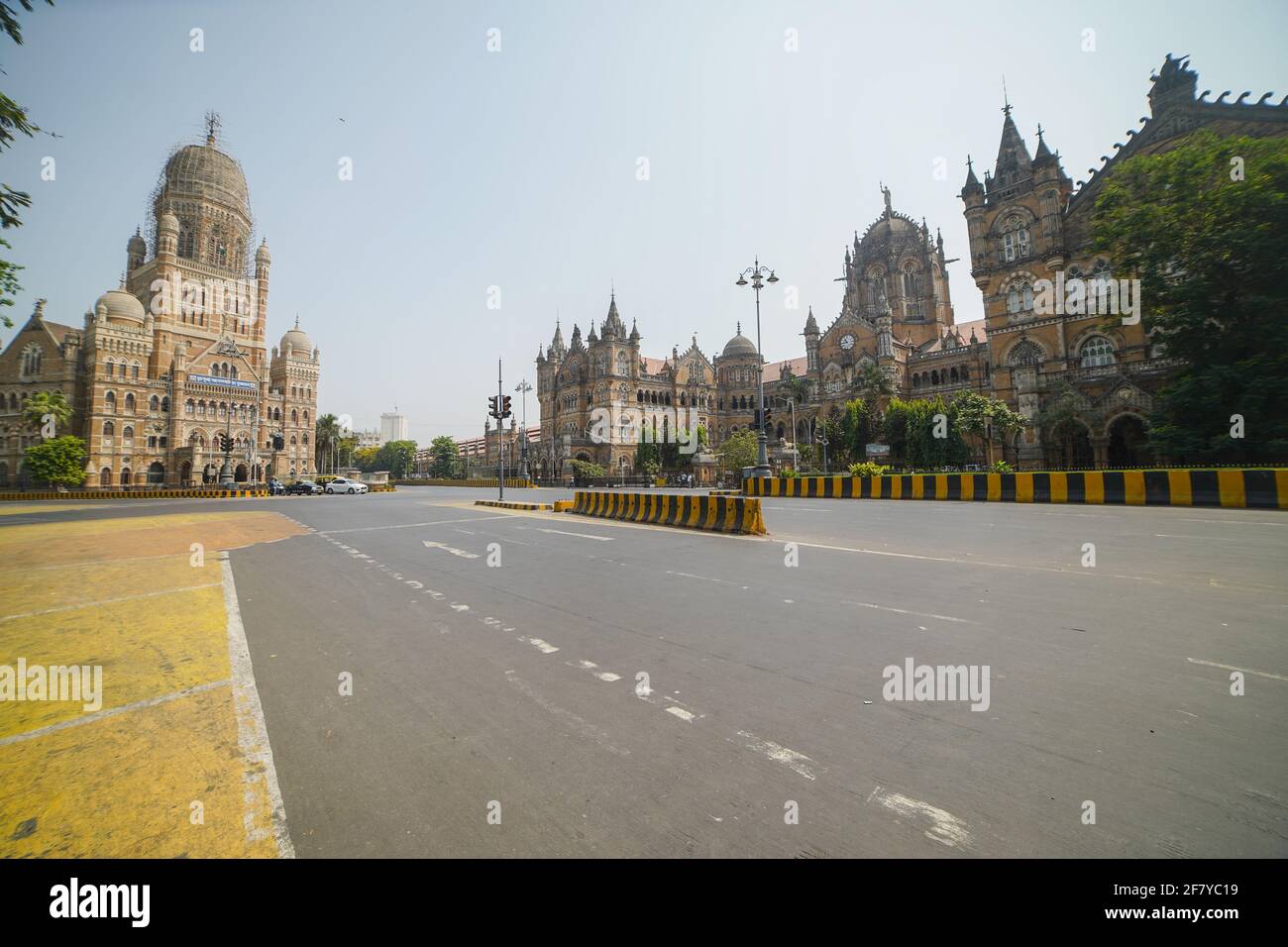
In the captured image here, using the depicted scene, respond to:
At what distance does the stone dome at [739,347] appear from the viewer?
7625cm

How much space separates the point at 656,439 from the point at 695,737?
62.6 m

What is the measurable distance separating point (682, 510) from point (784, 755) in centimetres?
1137

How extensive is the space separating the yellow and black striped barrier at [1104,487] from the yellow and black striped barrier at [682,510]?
9418 millimetres

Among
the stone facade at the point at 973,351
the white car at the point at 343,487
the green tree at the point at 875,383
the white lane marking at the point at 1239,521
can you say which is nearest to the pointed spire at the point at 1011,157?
the stone facade at the point at 973,351

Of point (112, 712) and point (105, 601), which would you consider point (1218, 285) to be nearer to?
point (112, 712)

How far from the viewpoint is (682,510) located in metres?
14.0

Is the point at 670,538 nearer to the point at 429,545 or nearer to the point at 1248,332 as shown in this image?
the point at 429,545

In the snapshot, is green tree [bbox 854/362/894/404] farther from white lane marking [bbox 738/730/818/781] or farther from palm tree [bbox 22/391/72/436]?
palm tree [bbox 22/391/72/436]

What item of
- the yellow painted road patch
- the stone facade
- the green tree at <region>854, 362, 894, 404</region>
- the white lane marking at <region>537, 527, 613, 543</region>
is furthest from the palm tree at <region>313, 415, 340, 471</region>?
the yellow painted road patch

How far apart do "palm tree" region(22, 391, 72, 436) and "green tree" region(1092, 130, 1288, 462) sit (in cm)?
8059

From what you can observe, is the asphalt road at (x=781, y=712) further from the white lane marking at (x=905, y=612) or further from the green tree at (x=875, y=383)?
the green tree at (x=875, y=383)

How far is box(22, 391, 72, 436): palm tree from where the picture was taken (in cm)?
4634

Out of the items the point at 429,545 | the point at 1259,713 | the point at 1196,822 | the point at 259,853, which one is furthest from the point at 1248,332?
the point at 259,853

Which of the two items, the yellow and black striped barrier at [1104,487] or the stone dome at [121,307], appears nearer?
the yellow and black striped barrier at [1104,487]
